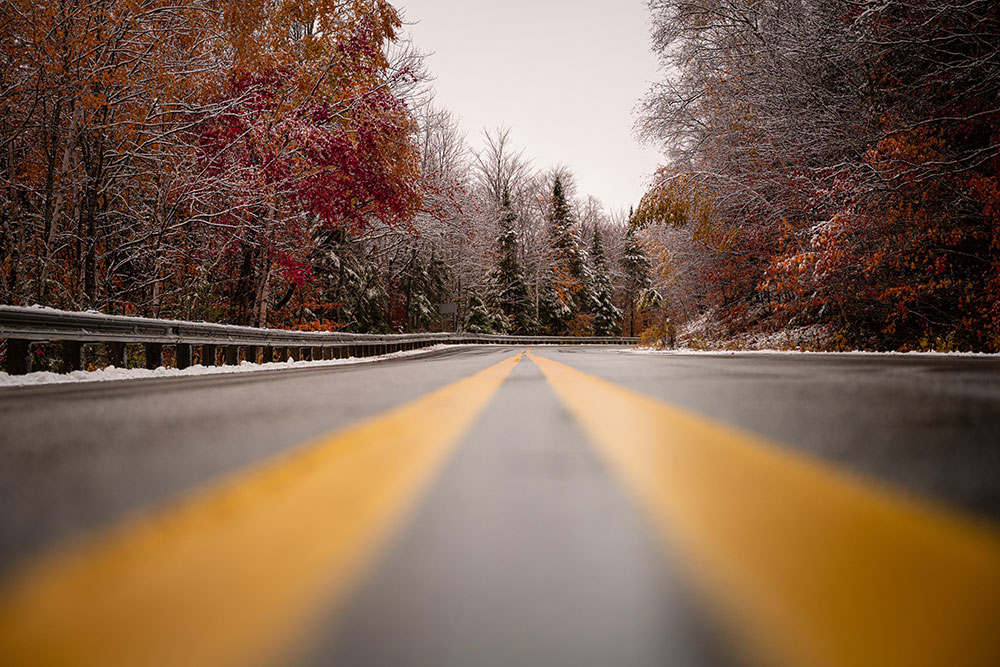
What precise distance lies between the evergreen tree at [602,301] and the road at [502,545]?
73.1 meters

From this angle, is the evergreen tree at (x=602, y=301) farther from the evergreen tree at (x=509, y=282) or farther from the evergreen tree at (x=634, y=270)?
the evergreen tree at (x=509, y=282)

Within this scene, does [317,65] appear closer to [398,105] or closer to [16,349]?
[398,105]

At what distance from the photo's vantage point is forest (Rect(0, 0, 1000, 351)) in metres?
11.0

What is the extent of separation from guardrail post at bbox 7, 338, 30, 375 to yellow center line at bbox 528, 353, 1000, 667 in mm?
6558

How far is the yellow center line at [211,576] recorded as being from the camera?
0.85 m

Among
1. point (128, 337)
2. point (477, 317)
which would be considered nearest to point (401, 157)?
point (128, 337)

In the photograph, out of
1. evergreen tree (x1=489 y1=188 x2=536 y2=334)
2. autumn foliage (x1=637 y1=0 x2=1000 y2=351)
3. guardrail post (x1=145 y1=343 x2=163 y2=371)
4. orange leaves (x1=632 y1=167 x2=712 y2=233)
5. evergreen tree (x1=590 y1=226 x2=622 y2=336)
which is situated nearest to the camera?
guardrail post (x1=145 y1=343 x2=163 y2=371)

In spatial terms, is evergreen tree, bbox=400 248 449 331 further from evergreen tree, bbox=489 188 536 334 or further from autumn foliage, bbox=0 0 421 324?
autumn foliage, bbox=0 0 421 324

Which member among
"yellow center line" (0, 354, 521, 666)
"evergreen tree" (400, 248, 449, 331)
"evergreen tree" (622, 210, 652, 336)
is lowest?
"yellow center line" (0, 354, 521, 666)

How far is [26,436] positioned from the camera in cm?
269

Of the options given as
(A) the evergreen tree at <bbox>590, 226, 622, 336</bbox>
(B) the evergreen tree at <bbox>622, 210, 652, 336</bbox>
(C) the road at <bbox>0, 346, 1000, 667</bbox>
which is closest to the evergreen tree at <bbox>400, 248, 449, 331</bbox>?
(A) the evergreen tree at <bbox>590, 226, 622, 336</bbox>

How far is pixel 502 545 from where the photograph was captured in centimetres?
126

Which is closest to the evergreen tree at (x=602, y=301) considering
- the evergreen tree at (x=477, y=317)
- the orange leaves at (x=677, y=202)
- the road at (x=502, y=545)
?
the evergreen tree at (x=477, y=317)

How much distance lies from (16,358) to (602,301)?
237 feet
